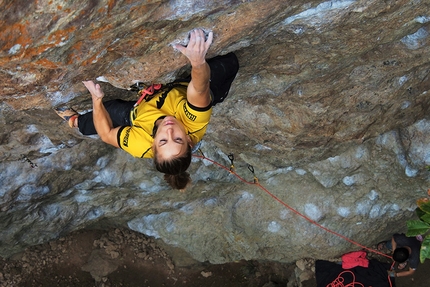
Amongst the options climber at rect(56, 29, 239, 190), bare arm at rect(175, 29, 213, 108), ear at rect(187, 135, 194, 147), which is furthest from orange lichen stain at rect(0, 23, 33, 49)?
ear at rect(187, 135, 194, 147)

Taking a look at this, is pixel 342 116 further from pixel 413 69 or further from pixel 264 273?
pixel 264 273

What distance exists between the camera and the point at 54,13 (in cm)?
206

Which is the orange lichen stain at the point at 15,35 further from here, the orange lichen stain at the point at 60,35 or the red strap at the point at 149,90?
the red strap at the point at 149,90

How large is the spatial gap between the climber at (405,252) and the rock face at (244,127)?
0.60ft

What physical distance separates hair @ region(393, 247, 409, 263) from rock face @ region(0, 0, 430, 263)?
286 millimetres

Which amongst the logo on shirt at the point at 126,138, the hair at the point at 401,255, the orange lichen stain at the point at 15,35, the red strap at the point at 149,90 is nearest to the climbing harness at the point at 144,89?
the red strap at the point at 149,90

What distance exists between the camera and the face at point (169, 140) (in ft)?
9.04

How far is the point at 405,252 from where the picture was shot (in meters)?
4.93

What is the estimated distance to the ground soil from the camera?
5.78m

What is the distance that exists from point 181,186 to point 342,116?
1.54m

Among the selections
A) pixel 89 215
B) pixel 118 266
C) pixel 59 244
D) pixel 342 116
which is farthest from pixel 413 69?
pixel 59 244

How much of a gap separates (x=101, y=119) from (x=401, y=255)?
356 cm

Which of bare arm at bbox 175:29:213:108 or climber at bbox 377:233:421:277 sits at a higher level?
bare arm at bbox 175:29:213:108

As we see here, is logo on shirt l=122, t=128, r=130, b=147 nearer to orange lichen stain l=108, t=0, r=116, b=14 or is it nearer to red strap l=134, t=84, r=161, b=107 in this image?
red strap l=134, t=84, r=161, b=107
